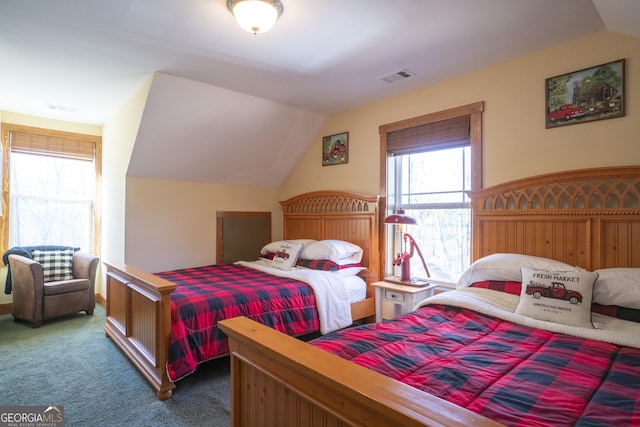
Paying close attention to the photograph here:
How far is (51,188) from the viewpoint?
4.45m

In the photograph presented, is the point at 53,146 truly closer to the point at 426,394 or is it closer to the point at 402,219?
the point at 402,219

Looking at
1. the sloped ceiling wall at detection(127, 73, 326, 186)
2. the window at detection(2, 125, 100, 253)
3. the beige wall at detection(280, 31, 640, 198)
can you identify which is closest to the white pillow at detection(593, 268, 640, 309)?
the beige wall at detection(280, 31, 640, 198)

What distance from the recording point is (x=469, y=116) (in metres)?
3.05

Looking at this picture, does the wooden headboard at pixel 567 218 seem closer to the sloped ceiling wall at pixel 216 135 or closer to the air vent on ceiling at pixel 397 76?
the air vent on ceiling at pixel 397 76

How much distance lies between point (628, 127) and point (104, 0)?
3.43m

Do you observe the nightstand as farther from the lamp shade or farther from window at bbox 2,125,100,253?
window at bbox 2,125,100,253

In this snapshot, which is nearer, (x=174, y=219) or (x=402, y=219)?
(x=402, y=219)

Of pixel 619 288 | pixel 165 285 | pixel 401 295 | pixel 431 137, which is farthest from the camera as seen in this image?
pixel 431 137

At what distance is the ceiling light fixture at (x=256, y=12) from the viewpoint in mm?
1968

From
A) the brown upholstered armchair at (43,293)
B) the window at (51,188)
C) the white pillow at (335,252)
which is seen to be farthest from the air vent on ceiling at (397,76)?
the window at (51,188)

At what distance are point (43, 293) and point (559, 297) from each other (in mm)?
4748

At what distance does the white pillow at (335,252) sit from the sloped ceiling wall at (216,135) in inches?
57.7

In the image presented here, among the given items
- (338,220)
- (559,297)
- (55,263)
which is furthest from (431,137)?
(55,263)

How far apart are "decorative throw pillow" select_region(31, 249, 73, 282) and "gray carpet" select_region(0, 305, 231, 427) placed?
2.77 feet
